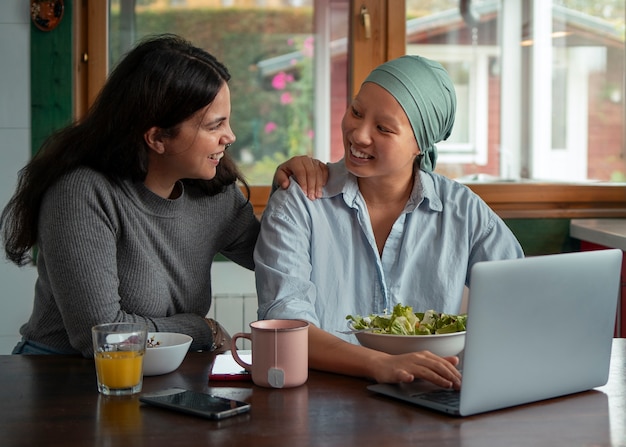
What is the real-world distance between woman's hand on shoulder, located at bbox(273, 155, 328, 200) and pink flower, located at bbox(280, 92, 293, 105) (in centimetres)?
126

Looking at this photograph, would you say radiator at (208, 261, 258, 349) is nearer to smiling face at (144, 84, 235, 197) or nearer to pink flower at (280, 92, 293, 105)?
pink flower at (280, 92, 293, 105)

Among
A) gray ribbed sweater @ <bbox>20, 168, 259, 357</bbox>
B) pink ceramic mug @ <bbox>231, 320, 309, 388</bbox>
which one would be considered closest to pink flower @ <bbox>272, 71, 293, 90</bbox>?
gray ribbed sweater @ <bbox>20, 168, 259, 357</bbox>

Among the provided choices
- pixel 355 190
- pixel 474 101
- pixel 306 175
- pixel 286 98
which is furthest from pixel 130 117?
pixel 474 101

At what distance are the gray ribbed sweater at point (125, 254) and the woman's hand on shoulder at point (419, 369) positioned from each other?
558mm

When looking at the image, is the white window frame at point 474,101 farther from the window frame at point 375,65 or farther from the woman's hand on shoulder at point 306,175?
the woman's hand on shoulder at point 306,175

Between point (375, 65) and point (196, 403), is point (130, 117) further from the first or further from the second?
point (375, 65)

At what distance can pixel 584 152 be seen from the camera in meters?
3.39

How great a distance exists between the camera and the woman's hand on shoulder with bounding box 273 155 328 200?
1.90 metres

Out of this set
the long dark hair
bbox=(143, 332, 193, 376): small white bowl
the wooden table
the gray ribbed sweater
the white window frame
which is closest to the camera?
the wooden table

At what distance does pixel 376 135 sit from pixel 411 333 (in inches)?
21.1

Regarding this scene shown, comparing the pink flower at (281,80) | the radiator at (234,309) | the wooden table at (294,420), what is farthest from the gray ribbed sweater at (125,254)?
the pink flower at (281,80)

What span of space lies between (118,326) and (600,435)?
2.39 ft

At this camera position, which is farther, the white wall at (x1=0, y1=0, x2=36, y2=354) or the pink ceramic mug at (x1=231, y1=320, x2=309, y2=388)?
the white wall at (x1=0, y1=0, x2=36, y2=354)

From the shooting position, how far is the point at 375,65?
3.11 m
